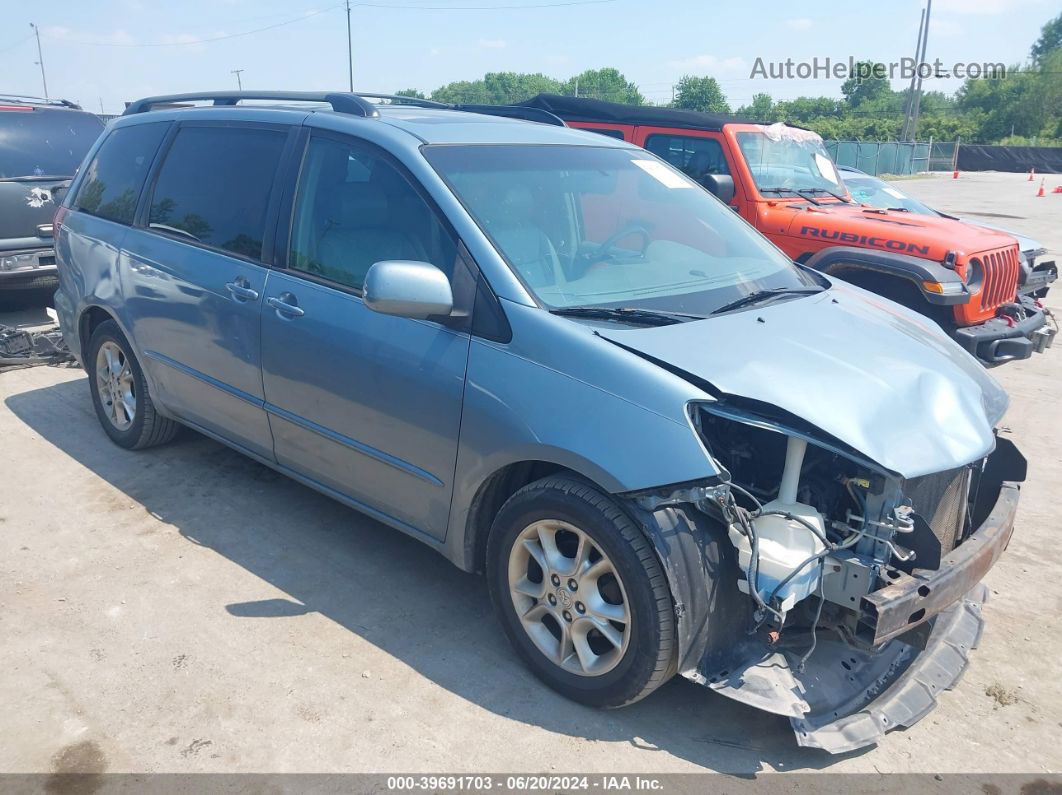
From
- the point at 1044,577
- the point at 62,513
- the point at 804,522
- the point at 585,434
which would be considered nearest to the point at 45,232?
the point at 62,513

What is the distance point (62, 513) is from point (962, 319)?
6.15m

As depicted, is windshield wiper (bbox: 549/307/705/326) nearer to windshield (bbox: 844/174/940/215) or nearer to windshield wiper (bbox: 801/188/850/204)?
windshield wiper (bbox: 801/188/850/204)

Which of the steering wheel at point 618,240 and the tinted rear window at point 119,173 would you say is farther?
the tinted rear window at point 119,173

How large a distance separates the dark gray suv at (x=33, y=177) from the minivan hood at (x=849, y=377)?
7.07m

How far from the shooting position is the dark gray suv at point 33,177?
7.96 meters

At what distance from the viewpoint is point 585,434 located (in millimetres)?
2809

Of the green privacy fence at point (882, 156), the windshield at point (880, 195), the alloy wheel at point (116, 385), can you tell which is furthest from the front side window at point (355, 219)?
the green privacy fence at point (882, 156)

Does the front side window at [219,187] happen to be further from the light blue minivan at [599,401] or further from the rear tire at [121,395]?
the rear tire at [121,395]

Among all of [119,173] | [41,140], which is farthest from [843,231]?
[41,140]

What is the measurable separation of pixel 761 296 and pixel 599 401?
3.70ft

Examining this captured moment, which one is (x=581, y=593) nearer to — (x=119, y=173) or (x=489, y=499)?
(x=489, y=499)

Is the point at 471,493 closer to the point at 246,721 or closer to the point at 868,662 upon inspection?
the point at 246,721

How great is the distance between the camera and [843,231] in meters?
6.90

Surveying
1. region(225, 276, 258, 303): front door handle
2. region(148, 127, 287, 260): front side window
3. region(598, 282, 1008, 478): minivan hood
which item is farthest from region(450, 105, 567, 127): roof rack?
region(598, 282, 1008, 478): minivan hood
